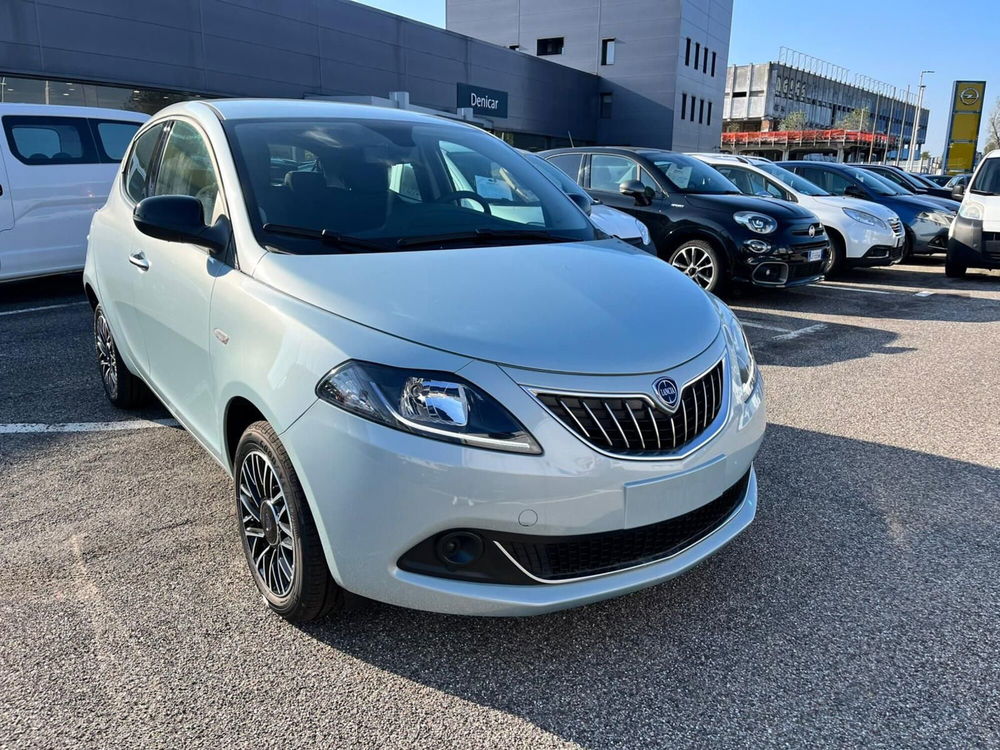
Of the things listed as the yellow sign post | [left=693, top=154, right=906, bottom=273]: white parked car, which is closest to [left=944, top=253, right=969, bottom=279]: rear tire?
A: [left=693, top=154, right=906, bottom=273]: white parked car

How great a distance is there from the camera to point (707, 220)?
25.4 feet

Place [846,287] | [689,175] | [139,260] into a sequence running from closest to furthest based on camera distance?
[139,260], [689,175], [846,287]

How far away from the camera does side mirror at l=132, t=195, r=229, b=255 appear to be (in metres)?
2.63

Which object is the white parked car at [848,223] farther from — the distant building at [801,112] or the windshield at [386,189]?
the distant building at [801,112]

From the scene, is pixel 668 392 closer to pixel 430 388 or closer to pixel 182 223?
pixel 430 388

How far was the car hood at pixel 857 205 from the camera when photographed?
968 cm

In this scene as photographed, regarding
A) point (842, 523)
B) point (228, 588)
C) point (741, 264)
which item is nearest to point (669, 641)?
point (842, 523)

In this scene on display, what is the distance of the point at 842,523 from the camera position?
3.12m

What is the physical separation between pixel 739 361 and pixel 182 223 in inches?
78.1

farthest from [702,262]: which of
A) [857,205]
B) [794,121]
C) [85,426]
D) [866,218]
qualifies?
[794,121]

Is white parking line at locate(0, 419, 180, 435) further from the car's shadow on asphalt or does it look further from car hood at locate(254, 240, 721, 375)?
the car's shadow on asphalt

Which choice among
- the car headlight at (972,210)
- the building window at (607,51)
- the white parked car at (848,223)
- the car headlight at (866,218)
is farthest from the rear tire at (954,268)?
the building window at (607,51)

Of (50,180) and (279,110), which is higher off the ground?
(279,110)

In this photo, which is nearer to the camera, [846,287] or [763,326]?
[763,326]
